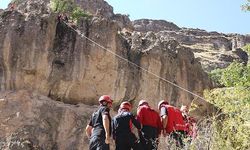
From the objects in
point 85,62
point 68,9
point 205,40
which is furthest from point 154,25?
point 85,62

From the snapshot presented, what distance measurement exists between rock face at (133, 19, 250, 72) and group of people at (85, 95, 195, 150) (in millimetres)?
45370

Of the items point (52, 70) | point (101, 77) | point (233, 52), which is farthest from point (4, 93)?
point (233, 52)

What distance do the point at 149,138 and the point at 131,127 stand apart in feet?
1.91

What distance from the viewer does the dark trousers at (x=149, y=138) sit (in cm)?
1038

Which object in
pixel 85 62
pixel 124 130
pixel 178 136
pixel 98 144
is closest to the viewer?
pixel 98 144

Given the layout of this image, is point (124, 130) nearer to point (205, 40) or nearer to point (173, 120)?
point (173, 120)

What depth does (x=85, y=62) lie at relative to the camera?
2031cm

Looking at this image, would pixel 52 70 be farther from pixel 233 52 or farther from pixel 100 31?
pixel 233 52

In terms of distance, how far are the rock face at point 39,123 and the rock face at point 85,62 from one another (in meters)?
0.65

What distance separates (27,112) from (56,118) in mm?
1214

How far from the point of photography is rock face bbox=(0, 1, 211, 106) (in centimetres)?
1941

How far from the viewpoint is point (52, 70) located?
64.8 feet

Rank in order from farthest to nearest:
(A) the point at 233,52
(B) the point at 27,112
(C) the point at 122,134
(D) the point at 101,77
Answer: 1. (A) the point at 233,52
2. (D) the point at 101,77
3. (B) the point at 27,112
4. (C) the point at 122,134

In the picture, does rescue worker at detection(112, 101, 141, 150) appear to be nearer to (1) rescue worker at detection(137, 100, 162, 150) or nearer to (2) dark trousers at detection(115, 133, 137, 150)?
(2) dark trousers at detection(115, 133, 137, 150)
